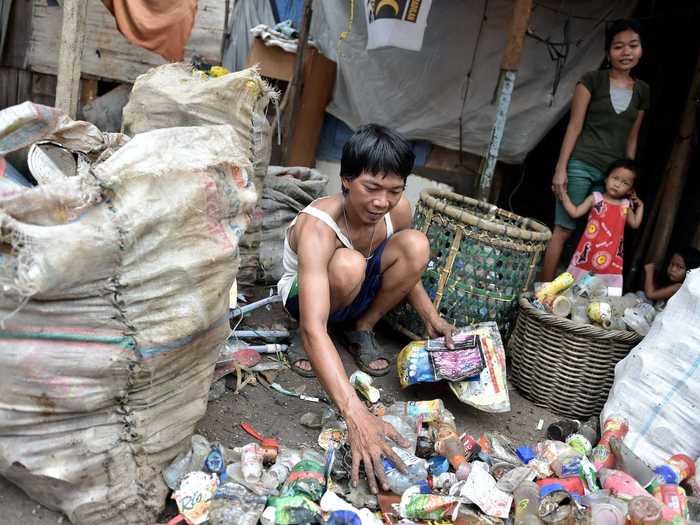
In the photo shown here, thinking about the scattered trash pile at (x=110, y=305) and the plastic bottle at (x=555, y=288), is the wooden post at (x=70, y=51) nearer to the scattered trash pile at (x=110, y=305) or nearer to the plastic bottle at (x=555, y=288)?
the scattered trash pile at (x=110, y=305)

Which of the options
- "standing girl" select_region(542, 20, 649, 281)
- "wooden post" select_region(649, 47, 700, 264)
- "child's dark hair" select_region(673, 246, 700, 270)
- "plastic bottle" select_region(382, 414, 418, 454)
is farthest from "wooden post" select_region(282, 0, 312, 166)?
"plastic bottle" select_region(382, 414, 418, 454)

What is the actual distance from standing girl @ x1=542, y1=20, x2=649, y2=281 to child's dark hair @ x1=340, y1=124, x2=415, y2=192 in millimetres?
1779

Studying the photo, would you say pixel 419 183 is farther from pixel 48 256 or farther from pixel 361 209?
pixel 48 256

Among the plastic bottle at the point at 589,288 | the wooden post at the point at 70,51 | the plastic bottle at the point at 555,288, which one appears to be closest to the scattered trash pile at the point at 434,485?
the plastic bottle at the point at 555,288

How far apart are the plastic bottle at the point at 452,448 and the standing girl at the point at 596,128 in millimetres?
2069

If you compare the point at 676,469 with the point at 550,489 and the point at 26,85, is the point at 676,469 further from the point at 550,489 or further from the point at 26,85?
the point at 26,85

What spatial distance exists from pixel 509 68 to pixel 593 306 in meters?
1.46

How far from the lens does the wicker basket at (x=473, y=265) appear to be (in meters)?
2.91

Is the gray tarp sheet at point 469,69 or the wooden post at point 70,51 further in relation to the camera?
the gray tarp sheet at point 469,69

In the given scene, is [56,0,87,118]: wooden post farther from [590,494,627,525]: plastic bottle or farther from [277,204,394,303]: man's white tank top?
[590,494,627,525]: plastic bottle

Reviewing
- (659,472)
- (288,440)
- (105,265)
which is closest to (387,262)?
(288,440)

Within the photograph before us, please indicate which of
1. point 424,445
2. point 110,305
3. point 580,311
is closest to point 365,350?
point 424,445

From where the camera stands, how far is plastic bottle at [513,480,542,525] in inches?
71.2

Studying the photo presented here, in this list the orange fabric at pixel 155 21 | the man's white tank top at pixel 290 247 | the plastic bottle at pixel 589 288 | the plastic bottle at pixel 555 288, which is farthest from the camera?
the orange fabric at pixel 155 21
